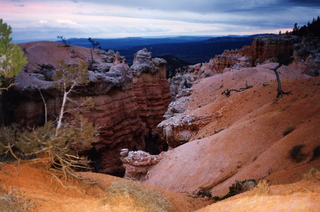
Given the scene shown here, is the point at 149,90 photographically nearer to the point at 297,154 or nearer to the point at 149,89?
the point at 149,89

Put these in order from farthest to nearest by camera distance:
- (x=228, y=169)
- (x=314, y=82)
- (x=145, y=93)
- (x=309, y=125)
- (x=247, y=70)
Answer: (x=145, y=93), (x=247, y=70), (x=314, y=82), (x=228, y=169), (x=309, y=125)

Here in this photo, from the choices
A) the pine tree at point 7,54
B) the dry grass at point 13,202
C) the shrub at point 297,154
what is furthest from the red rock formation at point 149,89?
the dry grass at point 13,202

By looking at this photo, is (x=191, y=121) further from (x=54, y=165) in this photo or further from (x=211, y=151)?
(x=54, y=165)

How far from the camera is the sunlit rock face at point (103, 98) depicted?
18.5 metres

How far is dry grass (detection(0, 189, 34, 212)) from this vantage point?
427 cm

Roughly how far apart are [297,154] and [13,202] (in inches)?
334

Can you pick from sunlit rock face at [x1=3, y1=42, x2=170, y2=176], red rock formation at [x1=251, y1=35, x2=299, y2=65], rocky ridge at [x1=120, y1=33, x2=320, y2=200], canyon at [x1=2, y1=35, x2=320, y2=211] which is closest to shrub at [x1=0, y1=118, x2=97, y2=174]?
canyon at [x1=2, y1=35, x2=320, y2=211]

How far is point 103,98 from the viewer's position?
72.3 ft

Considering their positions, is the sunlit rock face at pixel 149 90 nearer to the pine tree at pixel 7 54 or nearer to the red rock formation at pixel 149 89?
the red rock formation at pixel 149 89

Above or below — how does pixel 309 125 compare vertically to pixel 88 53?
below

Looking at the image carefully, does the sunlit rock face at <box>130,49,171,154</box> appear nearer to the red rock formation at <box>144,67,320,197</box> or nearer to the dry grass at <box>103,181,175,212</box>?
the red rock formation at <box>144,67,320,197</box>

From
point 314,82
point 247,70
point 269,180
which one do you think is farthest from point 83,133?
point 247,70

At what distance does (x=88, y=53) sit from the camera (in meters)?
33.5

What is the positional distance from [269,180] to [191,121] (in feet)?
30.5
